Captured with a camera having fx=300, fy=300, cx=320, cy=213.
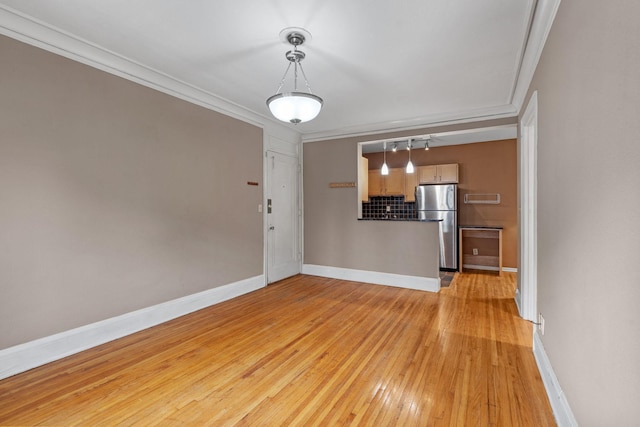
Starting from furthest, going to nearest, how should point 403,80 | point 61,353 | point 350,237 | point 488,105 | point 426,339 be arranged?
point 350,237
point 488,105
point 403,80
point 426,339
point 61,353

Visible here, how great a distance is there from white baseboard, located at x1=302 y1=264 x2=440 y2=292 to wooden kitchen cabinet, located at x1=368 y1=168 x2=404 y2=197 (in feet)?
7.70

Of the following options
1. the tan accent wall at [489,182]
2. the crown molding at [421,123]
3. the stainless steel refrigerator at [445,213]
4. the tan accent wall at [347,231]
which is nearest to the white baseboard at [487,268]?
the tan accent wall at [489,182]

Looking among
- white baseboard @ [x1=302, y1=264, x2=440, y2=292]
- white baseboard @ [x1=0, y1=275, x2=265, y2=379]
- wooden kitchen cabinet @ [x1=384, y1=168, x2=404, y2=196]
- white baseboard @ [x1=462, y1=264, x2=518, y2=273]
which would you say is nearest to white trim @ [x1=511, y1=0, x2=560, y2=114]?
white baseboard @ [x1=302, y1=264, x2=440, y2=292]

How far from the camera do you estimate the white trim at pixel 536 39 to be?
6.30 ft

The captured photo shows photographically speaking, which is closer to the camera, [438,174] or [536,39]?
[536,39]

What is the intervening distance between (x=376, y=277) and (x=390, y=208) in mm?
2192

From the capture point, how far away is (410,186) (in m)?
6.51

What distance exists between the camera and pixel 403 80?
325cm

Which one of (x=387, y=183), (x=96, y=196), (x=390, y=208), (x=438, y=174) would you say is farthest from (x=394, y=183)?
(x=96, y=196)

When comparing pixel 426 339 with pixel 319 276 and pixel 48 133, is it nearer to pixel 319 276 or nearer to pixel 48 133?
pixel 319 276

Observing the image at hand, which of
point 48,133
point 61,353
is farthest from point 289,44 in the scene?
point 61,353

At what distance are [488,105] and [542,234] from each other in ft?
8.12

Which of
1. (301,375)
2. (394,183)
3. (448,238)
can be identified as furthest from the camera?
(394,183)

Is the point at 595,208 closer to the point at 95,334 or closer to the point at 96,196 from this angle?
the point at 96,196
